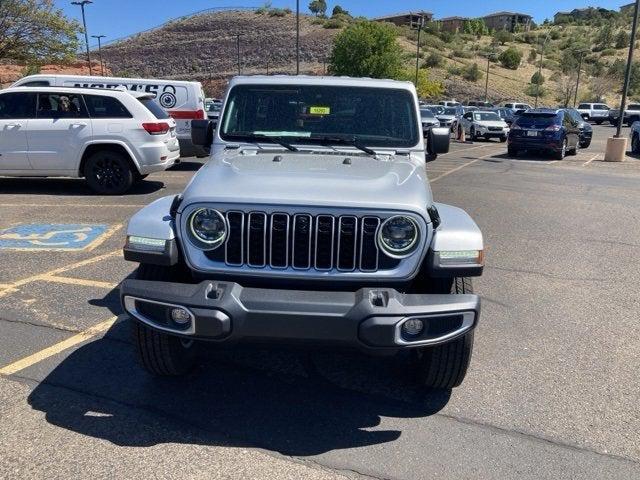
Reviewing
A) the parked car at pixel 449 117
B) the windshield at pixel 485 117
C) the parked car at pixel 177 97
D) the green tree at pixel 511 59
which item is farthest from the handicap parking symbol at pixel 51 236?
the green tree at pixel 511 59

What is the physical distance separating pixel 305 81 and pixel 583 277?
3.63 meters

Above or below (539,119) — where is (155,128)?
above

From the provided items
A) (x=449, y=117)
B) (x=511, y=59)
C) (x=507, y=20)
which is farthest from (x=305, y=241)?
(x=507, y=20)

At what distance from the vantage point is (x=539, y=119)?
61.9ft

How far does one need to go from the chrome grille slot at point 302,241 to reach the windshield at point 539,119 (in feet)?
57.5

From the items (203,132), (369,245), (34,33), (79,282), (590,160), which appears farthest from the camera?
(34,33)

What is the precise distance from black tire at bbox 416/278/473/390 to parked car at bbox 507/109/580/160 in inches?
659

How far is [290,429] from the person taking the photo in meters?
3.22

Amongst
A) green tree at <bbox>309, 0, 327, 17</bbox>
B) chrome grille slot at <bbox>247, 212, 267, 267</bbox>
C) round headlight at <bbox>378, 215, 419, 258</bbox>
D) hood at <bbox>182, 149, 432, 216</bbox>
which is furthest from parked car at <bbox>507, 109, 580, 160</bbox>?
green tree at <bbox>309, 0, 327, 17</bbox>

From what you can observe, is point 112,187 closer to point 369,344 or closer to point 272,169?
point 272,169

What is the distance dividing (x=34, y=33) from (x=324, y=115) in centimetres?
2699

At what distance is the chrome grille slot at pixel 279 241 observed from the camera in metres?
3.09

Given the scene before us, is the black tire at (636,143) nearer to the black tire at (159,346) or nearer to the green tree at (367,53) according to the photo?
the black tire at (159,346)

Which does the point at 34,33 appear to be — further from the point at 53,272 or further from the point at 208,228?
the point at 208,228
